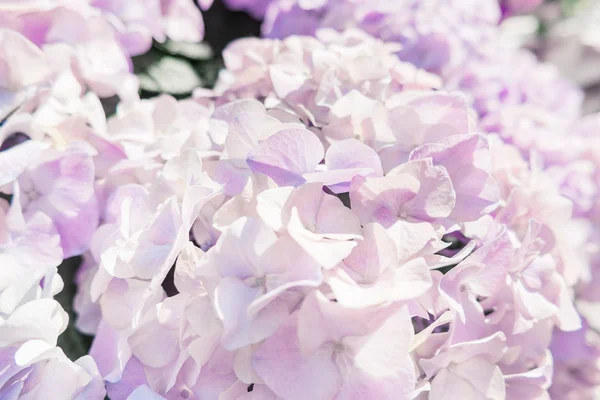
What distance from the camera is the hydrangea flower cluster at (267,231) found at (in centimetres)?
24

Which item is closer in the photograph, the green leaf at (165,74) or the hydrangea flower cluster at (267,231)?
the hydrangea flower cluster at (267,231)

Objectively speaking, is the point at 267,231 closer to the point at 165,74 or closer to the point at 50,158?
the point at 50,158

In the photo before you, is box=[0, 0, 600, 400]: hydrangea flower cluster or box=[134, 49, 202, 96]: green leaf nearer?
box=[0, 0, 600, 400]: hydrangea flower cluster

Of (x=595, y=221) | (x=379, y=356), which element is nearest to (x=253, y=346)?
(x=379, y=356)

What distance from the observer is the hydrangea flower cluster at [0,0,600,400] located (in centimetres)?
24

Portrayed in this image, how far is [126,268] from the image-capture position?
0.89ft

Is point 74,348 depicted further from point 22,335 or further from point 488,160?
point 488,160

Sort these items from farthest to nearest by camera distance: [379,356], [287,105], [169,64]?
[169,64] < [287,105] < [379,356]

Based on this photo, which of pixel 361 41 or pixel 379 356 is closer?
pixel 379 356

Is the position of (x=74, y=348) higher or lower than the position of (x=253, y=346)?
lower

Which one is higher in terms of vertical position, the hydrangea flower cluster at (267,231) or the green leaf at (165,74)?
the hydrangea flower cluster at (267,231)

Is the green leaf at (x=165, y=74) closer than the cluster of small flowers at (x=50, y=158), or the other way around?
the cluster of small flowers at (x=50, y=158)

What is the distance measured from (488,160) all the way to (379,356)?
12 cm

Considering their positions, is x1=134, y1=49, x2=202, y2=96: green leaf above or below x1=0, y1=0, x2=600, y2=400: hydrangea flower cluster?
below
